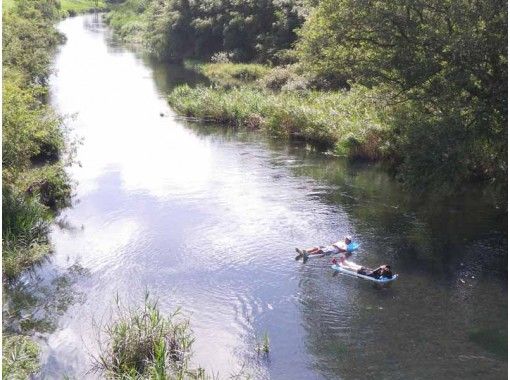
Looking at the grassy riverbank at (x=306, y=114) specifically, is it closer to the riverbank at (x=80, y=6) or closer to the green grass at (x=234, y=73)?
the green grass at (x=234, y=73)

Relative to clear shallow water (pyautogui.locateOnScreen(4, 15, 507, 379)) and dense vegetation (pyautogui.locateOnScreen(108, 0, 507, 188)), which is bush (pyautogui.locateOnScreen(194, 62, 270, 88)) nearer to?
clear shallow water (pyautogui.locateOnScreen(4, 15, 507, 379))

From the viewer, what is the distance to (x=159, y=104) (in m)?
55.7

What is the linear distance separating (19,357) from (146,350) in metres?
2.99

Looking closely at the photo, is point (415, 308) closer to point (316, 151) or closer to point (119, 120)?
point (316, 151)

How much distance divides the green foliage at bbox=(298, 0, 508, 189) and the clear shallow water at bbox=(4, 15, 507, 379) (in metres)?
3.04

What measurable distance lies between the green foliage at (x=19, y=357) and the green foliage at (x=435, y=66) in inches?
593

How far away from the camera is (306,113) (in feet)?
134

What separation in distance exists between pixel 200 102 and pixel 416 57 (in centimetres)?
2619

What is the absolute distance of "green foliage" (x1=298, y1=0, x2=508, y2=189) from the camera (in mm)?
23991

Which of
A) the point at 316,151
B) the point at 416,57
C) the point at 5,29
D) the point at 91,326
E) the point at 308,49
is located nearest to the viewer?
the point at 91,326

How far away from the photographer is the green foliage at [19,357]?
14675 millimetres

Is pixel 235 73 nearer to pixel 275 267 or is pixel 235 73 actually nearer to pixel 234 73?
pixel 234 73

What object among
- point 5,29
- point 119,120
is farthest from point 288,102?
point 5,29

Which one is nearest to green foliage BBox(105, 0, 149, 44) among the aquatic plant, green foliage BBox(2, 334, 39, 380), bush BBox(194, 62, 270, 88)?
bush BBox(194, 62, 270, 88)
